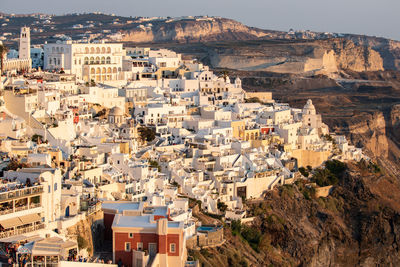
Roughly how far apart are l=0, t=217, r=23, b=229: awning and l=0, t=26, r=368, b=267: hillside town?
0.24 feet

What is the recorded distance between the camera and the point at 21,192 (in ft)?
95.1

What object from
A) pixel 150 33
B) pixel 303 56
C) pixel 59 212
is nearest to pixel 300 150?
pixel 59 212

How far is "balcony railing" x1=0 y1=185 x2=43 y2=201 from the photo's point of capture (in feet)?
92.5

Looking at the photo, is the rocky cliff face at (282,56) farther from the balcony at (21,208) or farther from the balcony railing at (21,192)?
the balcony at (21,208)

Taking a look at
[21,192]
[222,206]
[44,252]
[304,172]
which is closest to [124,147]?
[222,206]

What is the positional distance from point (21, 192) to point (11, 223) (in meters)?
1.30

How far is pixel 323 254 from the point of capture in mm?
50750

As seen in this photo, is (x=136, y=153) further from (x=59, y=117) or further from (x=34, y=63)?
(x=34, y=63)

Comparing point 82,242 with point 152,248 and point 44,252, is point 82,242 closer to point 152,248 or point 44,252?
point 152,248

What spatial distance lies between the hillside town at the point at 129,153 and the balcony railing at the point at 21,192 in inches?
1.7

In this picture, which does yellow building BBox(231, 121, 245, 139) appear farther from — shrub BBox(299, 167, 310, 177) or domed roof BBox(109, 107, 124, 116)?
domed roof BBox(109, 107, 124, 116)

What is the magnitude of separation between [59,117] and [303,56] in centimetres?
10631

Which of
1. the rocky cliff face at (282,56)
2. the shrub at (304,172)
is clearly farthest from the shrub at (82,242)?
the rocky cliff face at (282,56)

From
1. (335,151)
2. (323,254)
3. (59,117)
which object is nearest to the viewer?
(59,117)
